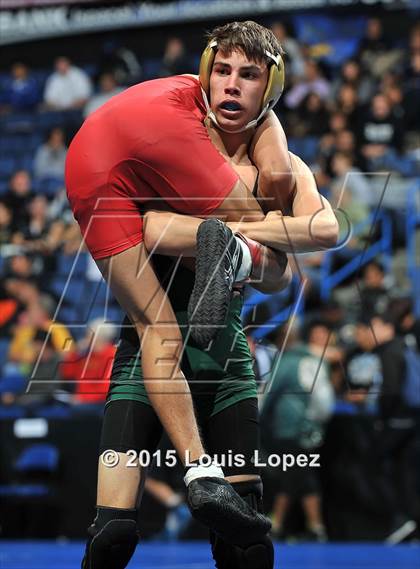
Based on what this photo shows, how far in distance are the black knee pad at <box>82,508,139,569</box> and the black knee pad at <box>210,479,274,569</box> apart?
29cm

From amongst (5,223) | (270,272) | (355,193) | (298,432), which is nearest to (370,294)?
(355,193)

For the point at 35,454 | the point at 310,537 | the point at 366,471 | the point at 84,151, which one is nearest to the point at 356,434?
the point at 366,471

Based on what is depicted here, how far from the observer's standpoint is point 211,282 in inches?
113

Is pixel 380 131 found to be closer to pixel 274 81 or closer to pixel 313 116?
pixel 313 116

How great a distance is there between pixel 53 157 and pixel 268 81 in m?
7.52

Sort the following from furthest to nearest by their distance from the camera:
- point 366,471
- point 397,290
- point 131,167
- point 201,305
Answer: point 397,290
point 366,471
point 131,167
point 201,305

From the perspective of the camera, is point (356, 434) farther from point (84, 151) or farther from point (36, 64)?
point (36, 64)

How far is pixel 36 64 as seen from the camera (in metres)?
12.1

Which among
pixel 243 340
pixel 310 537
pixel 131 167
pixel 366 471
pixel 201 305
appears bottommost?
pixel 310 537

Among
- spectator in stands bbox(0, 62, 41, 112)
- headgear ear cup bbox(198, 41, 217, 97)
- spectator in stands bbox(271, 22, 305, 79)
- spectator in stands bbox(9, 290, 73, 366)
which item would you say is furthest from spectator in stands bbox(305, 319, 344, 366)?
spectator in stands bbox(0, 62, 41, 112)

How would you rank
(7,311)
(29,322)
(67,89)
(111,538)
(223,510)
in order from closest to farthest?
(223,510)
(111,538)
(29,322)
(7,311)
(67,89)

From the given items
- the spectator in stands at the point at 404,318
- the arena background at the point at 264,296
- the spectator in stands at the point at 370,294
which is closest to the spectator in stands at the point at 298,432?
the arena background at the point at 264,296

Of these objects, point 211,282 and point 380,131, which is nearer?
point 211,282

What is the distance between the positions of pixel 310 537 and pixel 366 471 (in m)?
0.57
